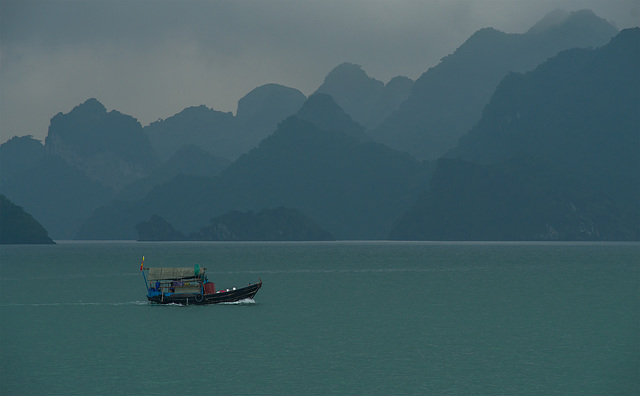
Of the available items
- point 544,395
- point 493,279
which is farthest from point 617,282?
point 544,395

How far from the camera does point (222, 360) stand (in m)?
60.0

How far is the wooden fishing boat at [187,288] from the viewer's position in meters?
95.4

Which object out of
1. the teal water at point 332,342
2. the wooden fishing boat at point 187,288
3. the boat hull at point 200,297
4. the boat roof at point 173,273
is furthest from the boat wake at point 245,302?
the boat roof at point 173,273

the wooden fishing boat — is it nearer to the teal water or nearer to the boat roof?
the boat roof

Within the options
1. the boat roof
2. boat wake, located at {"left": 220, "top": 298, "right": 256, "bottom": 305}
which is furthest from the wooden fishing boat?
boat wake, located at {"left": 220, "top": 298, "right": 256, "bottom": 305}

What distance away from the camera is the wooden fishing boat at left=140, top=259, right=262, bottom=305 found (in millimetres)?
95438

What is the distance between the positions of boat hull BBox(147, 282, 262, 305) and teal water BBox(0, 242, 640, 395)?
1.27 m

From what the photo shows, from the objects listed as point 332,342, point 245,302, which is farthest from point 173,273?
point 332,342

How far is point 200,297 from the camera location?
315ft

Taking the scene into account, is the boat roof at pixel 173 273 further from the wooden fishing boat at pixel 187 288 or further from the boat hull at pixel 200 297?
the boat hull at pixel 200 297

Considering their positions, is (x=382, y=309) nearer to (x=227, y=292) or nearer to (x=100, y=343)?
(x=227, y=292)

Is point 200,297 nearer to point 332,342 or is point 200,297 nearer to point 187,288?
point 187,288

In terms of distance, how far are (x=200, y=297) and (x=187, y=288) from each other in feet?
12.4

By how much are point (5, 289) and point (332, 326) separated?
75.6m
